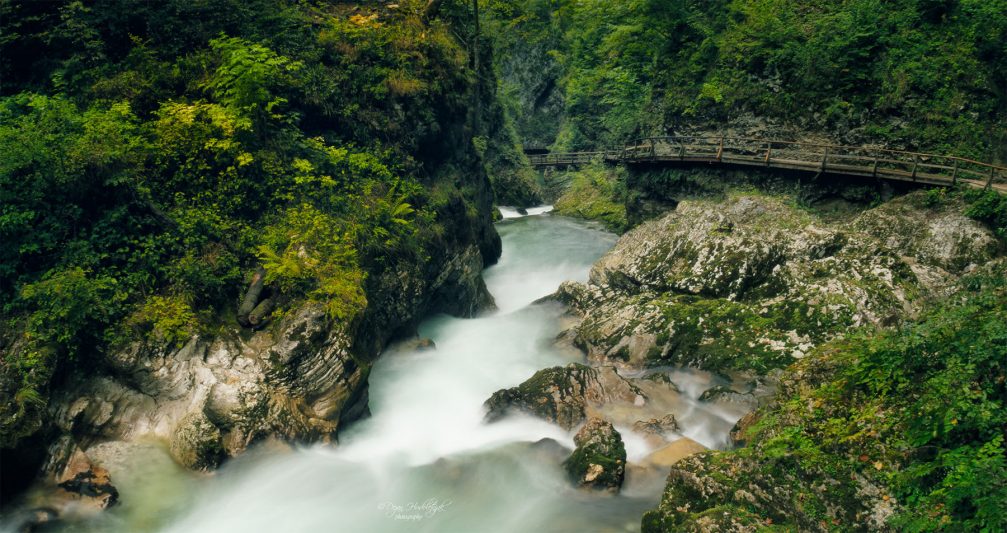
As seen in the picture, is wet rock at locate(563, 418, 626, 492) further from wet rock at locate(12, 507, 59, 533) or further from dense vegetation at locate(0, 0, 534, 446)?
wet rock at locate(12, 507, 59, 533)

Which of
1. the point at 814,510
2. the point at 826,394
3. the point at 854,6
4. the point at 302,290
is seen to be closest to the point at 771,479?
the point at 814,510

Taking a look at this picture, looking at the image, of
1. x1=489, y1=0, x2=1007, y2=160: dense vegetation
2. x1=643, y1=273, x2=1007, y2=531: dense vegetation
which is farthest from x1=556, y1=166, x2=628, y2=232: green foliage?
x1=643, y1=273, x2=1007, y2=531: dense vegetation

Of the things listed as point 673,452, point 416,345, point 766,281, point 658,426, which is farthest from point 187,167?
point 766,281

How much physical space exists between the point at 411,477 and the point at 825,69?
2056 cm

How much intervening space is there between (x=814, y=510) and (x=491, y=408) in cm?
732

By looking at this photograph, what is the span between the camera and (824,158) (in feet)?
60.4

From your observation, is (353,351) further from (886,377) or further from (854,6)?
(854,6)

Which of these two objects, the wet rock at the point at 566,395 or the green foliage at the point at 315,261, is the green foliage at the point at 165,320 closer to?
the green foliage at the point at 315,261

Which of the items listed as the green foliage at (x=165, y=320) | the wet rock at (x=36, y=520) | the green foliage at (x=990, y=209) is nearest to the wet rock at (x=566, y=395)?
A: the green foliage at (x=165, y=320)

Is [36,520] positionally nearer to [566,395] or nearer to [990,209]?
[566,395]

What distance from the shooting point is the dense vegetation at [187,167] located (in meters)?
10.2

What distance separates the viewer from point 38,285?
385 inches

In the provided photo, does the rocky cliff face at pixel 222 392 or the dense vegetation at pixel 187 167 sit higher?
the dense vegetation at pixel 187 167

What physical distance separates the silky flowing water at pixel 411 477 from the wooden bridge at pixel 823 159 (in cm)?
918
